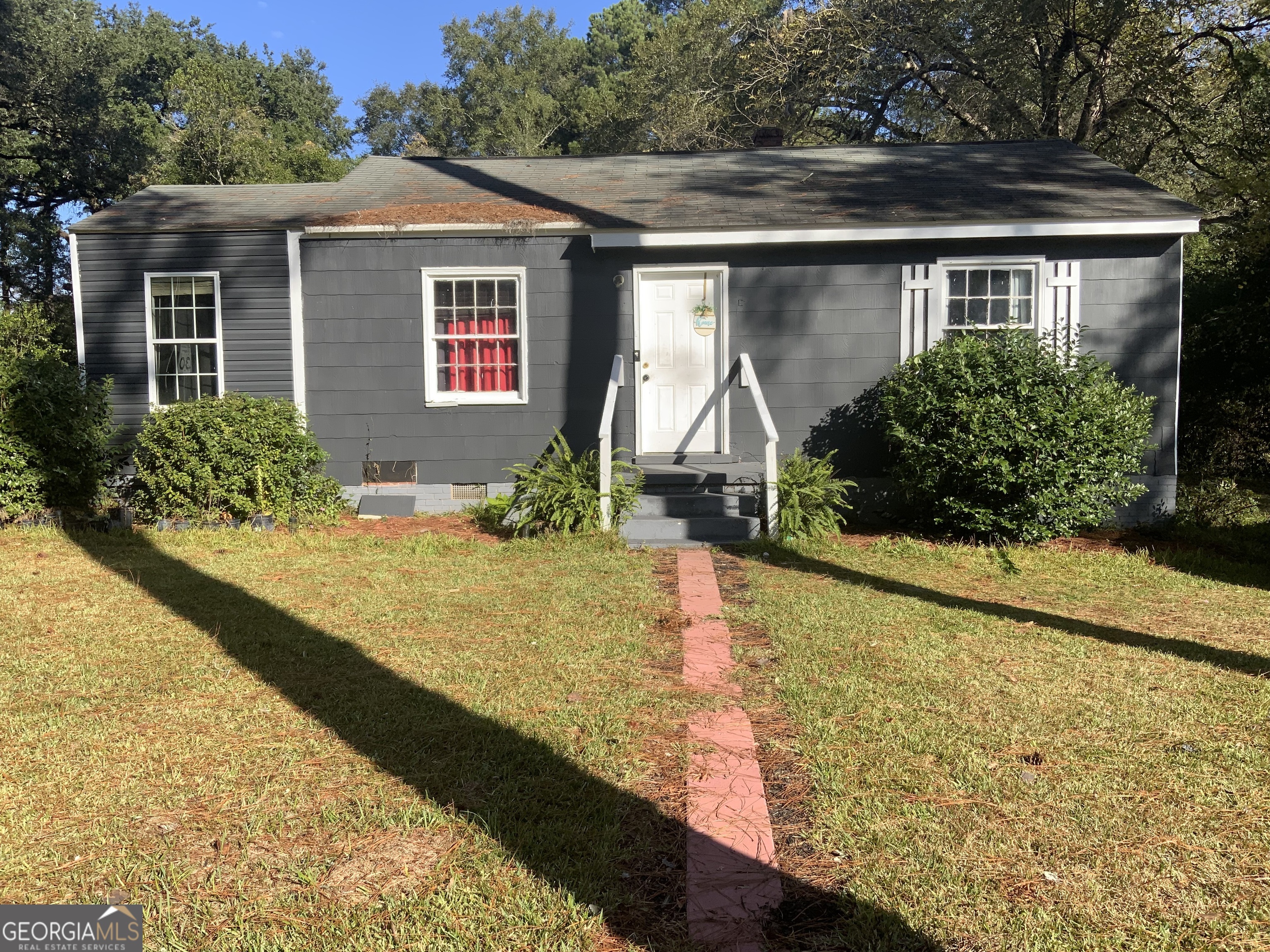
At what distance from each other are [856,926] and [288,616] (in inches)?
173

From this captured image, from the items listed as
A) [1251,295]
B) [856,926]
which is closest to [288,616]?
[856,926]

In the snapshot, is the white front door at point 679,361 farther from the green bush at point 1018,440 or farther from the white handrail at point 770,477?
the green bush at point 1018,440

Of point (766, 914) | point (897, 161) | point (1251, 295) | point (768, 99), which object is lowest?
point (766, 914)

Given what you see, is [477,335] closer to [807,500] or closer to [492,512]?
[492,512]

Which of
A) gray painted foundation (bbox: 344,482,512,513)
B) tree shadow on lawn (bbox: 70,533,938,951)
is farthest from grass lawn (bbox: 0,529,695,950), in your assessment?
gray painted foundation (bbox: 344,482,512,513)

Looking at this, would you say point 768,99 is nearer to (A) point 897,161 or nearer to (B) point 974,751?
(A) point 897,161

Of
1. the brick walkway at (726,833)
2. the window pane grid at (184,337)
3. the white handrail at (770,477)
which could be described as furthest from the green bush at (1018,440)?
the window pane grid at (184,337)

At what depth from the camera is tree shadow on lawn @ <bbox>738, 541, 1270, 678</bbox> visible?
196 inches

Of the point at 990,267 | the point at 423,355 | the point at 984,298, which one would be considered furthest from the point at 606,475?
the point at 990,267

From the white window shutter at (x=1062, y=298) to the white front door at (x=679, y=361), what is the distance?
3.48m

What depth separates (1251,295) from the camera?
1138 centimetres

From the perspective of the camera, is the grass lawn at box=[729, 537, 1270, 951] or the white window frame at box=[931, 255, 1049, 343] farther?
the white window frame at box=[931, 255, 1049, 343]

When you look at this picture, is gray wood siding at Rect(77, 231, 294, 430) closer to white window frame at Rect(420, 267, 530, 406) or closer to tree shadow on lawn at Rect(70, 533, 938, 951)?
white window frame at Rect(420, 267, 530, 406)

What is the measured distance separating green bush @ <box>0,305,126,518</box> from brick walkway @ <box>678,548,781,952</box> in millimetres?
7375
